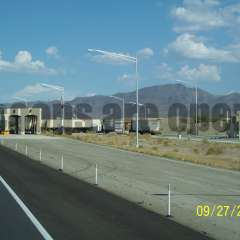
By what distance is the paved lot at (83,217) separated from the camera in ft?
41.4

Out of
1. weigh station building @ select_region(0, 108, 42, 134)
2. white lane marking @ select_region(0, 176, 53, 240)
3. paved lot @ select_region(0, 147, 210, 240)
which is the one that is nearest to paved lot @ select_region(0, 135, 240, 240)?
paved lot @ select_region(0, 147, 210, 240)

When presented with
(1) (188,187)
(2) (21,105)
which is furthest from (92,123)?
(1) (188,187)

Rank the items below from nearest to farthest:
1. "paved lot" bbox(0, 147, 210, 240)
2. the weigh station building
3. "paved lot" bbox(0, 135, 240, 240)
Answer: "paved lot" bbox(0, 147, 210, 240), "paved lot" bbox(0, 135, 240, 240), the weigh station building

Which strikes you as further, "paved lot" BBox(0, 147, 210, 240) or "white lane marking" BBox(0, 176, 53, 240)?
"paved lot" BBox(0, 147, 210, 240)

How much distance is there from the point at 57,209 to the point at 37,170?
16099 millimetres

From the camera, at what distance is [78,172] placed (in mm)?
31625

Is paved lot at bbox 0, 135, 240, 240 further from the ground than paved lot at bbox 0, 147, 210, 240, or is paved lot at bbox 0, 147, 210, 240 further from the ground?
paved lot at bbox 0, 147, 210, 240
